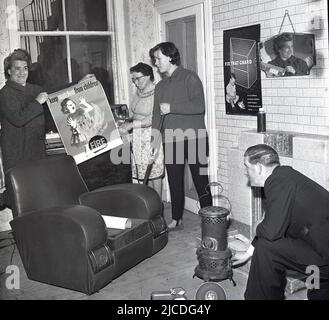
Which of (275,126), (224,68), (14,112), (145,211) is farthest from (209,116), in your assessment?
(14,112)

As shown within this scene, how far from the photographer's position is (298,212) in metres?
2.90

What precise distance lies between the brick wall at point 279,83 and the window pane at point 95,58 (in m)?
1.38

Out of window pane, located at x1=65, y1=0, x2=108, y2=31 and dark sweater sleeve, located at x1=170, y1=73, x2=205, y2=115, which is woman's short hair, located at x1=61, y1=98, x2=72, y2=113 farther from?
dark sweater sleeve, located at x1=170, y1=73, x2=205, y2=115

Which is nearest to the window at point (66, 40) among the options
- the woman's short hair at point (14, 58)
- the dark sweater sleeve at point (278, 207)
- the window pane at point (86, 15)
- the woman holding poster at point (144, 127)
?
the window pane at point (86, 15)

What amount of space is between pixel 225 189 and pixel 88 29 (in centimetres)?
231

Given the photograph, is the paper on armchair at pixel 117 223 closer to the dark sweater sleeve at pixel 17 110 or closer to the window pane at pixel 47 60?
the dark sweater sleeve at pixel 17 110

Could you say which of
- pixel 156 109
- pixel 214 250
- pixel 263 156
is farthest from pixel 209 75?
pixel 263 156

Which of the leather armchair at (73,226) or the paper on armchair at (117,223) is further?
the paper on armchair at (117,223)

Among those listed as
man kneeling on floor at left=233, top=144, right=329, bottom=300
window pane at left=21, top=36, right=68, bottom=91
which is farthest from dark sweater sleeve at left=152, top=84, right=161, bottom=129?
man kneeling on floor at left=233, top=144, right=329, bottom=300

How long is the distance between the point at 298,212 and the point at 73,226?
1.46m

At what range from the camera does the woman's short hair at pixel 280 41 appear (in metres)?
3.83
